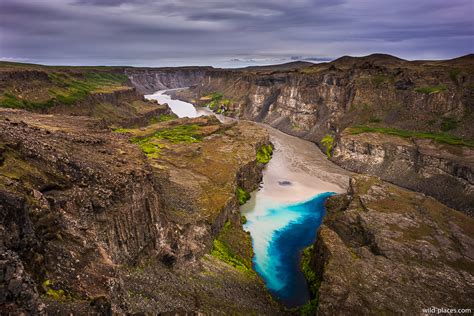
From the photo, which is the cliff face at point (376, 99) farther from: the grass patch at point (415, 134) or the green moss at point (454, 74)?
the grass patch at point (415, 134)

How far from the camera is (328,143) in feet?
402

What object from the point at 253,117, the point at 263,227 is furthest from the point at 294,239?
the point at 253,117

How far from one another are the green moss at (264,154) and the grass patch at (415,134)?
27.7 metres

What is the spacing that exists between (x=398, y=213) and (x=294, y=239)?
18.1 metres

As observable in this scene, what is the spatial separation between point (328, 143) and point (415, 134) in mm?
29030

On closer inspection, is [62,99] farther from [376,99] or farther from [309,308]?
[376,99]

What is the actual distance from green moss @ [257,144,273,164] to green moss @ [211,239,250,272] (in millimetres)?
51264

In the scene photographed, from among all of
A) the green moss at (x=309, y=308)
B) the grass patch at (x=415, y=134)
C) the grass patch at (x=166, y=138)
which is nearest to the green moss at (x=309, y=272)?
the green moss at (x=309, y=308)

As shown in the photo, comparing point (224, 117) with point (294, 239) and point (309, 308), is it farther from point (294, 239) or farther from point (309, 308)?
point (309, 308)

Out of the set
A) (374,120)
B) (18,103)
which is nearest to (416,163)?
(374,120)

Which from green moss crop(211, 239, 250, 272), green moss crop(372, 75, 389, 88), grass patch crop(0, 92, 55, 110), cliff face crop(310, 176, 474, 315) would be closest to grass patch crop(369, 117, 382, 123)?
green moss crop(372, 75, 389, 88)

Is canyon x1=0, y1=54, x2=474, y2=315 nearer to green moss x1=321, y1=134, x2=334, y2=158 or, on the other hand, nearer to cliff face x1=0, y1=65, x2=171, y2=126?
cliff face x1=0, y1=65, x2=171, y2=126

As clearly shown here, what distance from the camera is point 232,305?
3578 centimetres

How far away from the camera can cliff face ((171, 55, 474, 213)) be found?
82.4m
